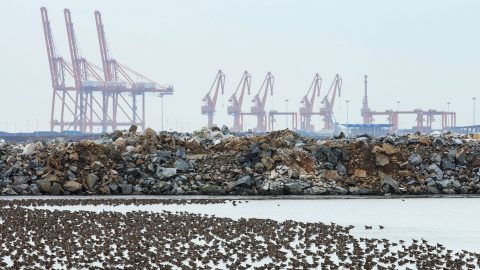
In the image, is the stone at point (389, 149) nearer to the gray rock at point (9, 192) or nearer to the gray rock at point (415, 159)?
the gray rock at point (415, 159)

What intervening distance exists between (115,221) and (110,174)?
511 inches

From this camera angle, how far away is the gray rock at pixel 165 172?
3212cm

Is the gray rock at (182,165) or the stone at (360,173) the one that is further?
the gray rock at (182,165)

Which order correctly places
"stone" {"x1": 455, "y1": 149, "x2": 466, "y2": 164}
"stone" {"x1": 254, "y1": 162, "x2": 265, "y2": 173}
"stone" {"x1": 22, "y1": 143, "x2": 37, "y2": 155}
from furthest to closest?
"stone" {"x1": 22, "y1": 143, "x2": 37, "y2": 155} → "stone" {"x1": 455, "y1": 149, "x2": 466, "y2": 164} → "stone" {"x1": 254, "y1": 162, "x2": 265, "y2": 173}

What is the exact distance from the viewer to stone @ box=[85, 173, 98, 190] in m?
31.9

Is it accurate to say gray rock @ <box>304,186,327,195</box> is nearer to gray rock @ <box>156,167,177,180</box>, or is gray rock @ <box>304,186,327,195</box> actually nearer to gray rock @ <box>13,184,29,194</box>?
gray rock @ <box>156,167,177,180</box>

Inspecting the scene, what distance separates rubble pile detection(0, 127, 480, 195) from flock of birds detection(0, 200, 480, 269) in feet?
38.3

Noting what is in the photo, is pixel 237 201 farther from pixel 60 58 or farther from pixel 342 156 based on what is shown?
pixel 60 58

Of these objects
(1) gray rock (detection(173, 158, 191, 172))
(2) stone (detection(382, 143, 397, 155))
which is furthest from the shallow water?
(1) gray rock (detection(173, 158, 191, 172))

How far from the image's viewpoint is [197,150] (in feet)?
114

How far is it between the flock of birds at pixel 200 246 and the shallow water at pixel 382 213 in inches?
40.4

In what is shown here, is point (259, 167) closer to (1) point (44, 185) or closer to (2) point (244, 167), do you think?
(2) point (244, 167)

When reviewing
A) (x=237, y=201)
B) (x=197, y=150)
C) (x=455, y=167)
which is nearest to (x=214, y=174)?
(x=197, y=150)

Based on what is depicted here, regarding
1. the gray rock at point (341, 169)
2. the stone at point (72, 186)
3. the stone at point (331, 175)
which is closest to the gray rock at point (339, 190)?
the stone at point (331, 175)
